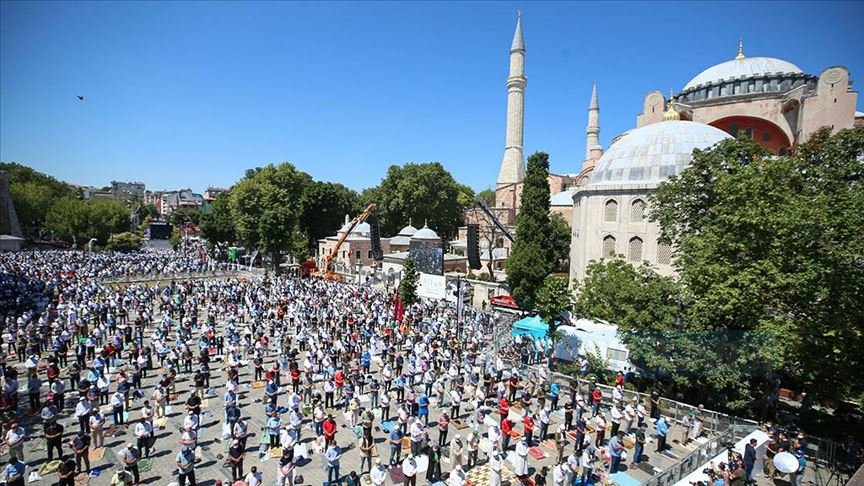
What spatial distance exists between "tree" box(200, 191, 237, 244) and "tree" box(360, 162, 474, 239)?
20.1 m

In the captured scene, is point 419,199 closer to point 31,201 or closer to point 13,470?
point 13,470

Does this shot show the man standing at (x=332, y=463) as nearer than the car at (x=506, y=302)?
Yes

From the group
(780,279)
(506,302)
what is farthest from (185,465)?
(506,302)

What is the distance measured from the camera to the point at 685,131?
24781 mm

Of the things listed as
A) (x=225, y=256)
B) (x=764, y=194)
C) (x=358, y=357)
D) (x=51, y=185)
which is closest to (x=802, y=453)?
(x=764, y=194)

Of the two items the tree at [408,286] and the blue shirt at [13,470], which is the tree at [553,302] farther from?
the blue shirt at [13,470]

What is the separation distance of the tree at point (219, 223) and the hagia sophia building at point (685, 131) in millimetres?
35713

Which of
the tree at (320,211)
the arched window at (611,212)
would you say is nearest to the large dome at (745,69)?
the arched window at (611,212)

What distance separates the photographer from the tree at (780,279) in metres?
11.5

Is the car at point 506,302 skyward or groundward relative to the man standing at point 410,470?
skyward

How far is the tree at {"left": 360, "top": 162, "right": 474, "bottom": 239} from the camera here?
2308 inches

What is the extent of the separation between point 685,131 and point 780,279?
15447 millimetres

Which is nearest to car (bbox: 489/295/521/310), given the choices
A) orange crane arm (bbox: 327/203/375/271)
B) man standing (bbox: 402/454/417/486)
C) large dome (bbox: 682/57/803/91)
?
man standing (bbox: 402/454/417/486)

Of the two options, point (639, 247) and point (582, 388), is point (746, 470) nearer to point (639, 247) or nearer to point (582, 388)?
point (582, 388)
